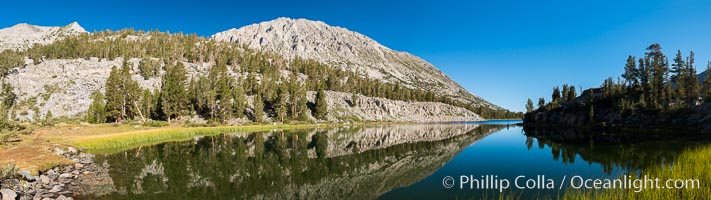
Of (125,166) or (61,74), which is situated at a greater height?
(61,74)

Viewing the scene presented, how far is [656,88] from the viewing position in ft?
279

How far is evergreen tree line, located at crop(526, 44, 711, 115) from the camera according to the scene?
3110 inches

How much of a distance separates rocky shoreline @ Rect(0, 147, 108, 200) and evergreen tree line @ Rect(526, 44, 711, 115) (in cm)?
10363

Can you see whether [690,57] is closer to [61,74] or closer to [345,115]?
[345,115]

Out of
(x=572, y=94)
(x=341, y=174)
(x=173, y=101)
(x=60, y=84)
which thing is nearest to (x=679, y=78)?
(x=572, y=94)

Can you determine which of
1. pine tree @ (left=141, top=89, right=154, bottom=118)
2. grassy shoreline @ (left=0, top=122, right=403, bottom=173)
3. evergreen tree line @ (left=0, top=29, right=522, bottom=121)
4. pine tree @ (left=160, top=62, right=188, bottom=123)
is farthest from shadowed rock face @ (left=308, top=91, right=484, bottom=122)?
grassy shoreline @ (left=0, top=122, right=403, bottom=173)

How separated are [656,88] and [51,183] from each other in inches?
4604

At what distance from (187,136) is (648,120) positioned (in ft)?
350

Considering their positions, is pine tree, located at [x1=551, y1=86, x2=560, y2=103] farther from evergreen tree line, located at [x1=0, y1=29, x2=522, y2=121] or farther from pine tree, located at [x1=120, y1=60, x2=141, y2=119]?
pine tree, located at [x1=120, y1=60, x2=141, y2=119]

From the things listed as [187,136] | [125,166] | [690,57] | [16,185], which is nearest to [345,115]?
[187,136]

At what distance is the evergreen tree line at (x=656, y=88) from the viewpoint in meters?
79.0

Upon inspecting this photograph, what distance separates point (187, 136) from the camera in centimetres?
7012

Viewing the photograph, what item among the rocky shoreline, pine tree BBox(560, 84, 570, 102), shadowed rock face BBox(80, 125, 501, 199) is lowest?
shadowed rock face BBox(80, 125, 501, 199)

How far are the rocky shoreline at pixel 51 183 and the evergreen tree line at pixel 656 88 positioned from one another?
103634 mm
